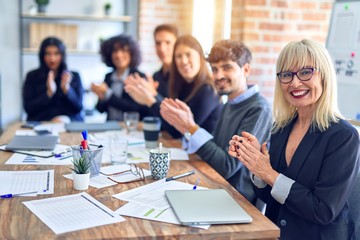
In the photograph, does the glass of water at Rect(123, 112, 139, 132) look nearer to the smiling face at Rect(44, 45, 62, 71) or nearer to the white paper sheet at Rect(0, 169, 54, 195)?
the white paper sheet at Rect(0, 169, 54, 195)

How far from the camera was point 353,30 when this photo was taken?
6.32 feet

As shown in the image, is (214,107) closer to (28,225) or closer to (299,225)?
(299,225)

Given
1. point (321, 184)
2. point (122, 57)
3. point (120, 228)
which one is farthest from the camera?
point (122, 57)

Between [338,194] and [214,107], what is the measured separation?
3.82 ft

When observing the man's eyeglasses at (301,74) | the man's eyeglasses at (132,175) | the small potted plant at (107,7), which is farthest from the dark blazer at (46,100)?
the man's eyeglasses at (301,74)

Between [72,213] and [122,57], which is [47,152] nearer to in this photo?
[72,213]

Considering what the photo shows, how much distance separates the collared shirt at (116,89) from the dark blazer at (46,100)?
1.22 feet

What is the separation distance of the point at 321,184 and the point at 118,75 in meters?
2.24

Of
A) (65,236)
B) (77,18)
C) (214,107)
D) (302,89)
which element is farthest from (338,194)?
(77,18)

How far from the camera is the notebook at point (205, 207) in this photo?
1136 millimetres

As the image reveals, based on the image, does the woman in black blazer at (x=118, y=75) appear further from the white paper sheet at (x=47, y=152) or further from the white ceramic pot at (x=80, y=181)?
the white ceramic pot at (x=80, y=181)

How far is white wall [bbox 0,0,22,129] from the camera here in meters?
4.09

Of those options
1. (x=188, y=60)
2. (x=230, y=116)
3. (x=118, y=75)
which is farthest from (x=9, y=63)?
(x=230, y=116)

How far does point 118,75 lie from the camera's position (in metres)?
3.25
